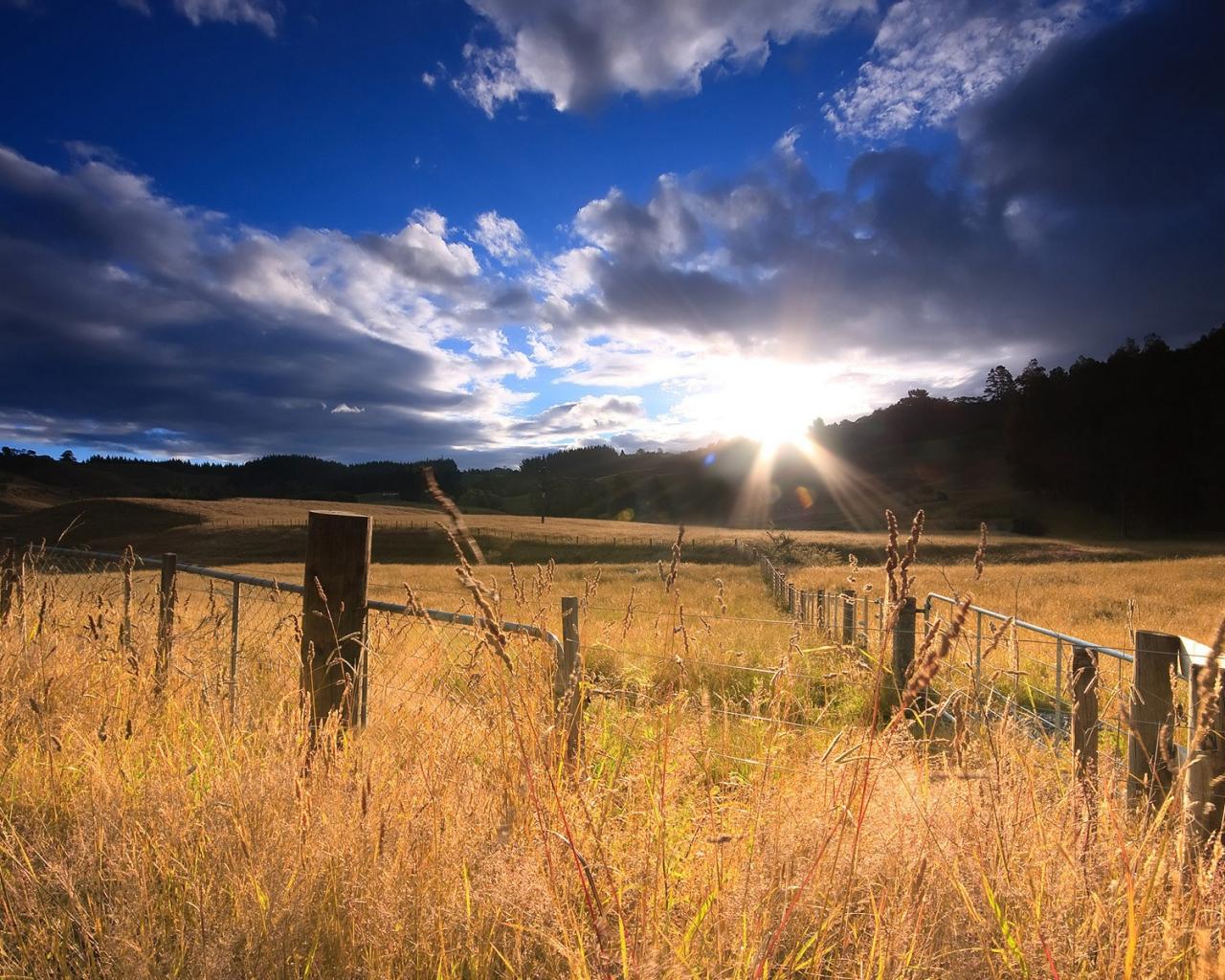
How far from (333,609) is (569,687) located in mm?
1496

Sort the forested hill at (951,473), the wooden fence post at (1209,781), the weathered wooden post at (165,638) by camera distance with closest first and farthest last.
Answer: the wooden fence post at (1209,781)
the weathered wooden post at (165,638)
the forested hill at (951,473)

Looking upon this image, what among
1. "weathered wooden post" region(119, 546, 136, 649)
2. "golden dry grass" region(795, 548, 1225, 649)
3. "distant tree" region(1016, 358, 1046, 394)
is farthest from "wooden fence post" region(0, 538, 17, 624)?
"distant tree" region(1016, 358, 1046, 394)

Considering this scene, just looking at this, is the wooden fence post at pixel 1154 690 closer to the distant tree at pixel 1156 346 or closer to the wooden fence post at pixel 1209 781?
the wooden fence post at pixel 1209 781

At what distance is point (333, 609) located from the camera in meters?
3.77

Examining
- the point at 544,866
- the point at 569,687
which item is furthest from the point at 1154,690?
the point at 544,866

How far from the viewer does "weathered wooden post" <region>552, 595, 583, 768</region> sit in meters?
2.95

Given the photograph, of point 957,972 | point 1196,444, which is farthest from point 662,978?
point 1196,444

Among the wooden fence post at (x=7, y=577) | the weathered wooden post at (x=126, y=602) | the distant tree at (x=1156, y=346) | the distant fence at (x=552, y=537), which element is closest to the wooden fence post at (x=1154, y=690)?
the weathered wooden post at (x=126, y=602)

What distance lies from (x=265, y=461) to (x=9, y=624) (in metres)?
162

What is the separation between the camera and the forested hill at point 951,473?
59.7 meters

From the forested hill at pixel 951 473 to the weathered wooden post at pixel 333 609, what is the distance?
6.78ft

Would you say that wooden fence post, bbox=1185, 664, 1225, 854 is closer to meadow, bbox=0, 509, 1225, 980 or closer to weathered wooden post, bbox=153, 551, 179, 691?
meadow, bbox=0, 509, 1225, 980

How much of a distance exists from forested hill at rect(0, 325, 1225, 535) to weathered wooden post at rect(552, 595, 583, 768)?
56.5 inches

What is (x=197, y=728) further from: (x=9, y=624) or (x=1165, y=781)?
(x=1165, y=781)
